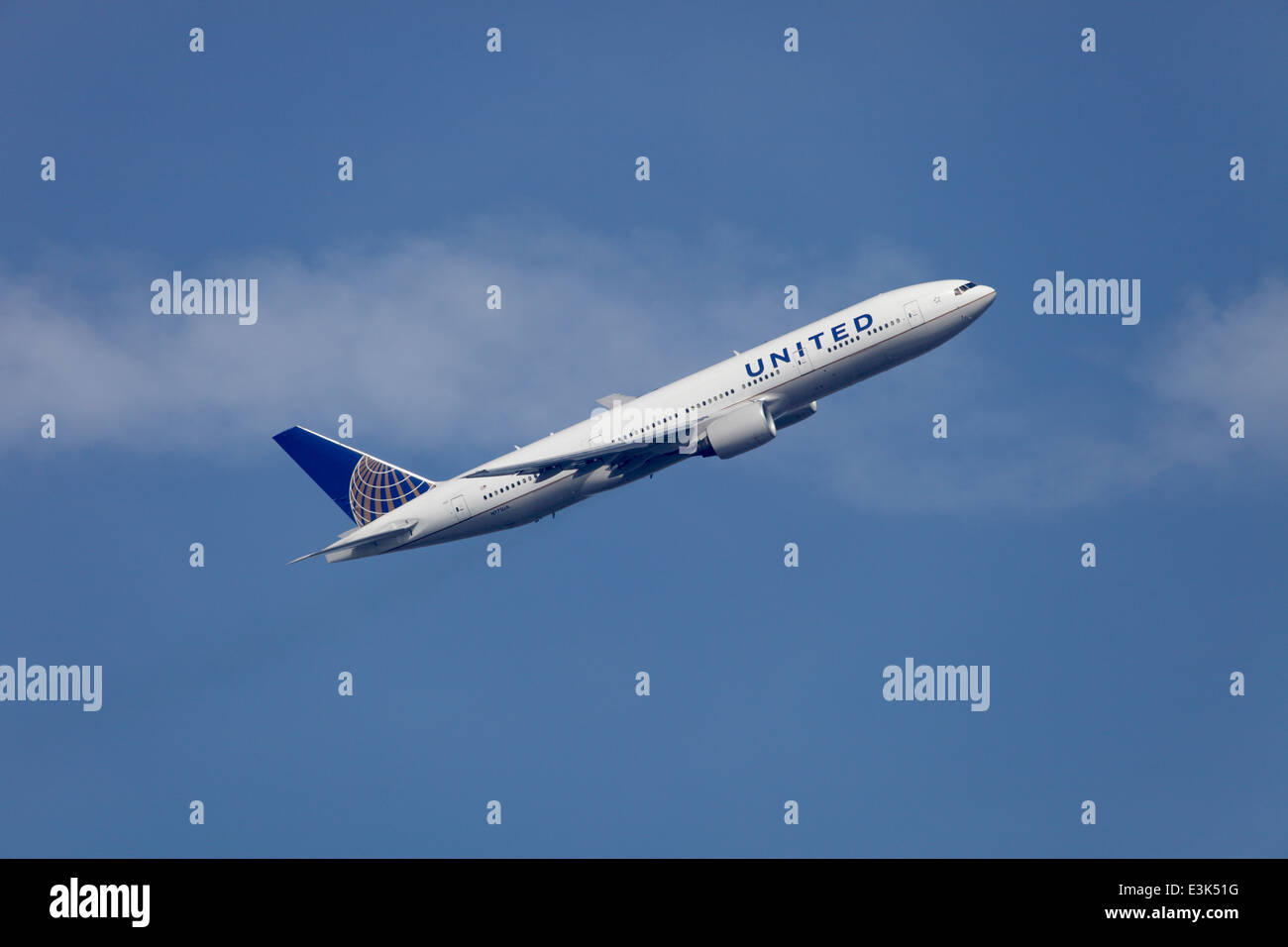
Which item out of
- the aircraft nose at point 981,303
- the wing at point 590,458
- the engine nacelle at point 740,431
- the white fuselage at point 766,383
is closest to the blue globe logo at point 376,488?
the white fuselage at point 766,383

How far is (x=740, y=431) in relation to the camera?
78125 millimetres

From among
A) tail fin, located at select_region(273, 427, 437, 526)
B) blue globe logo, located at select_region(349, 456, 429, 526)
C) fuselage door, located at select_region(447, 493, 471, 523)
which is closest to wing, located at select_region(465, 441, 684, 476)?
fuselage door, located at select_region(447, 493, 471, 523)

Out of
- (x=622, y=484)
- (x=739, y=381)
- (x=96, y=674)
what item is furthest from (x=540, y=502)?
(x=96, y=674)

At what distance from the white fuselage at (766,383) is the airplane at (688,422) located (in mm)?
55

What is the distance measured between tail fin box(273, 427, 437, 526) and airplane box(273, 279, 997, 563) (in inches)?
56.4

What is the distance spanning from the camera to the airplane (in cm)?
7812

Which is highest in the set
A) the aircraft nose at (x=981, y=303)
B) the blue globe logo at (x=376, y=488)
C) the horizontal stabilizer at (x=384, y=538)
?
the aircraft nose at (x=981, y=303)

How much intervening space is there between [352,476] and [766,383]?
28188 mm

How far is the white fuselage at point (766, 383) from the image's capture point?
78062 mm

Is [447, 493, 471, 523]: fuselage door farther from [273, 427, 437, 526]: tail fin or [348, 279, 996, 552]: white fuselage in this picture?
[273, 427, 437, 526]: tail fin

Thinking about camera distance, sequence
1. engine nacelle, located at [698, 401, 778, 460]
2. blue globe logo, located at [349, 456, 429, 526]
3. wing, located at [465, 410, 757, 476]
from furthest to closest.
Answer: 1. blue globe logo, located at [349, 456, 429, 526]
2. wing, located at [465, 410, 757, 476]
3. engine nacelle, located at [698, 401, 778, 460]

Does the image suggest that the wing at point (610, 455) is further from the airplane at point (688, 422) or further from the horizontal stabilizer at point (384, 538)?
the horizontal stabilizer at point (384, 538)

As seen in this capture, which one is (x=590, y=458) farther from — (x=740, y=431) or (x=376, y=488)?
(x=376, y=488)
